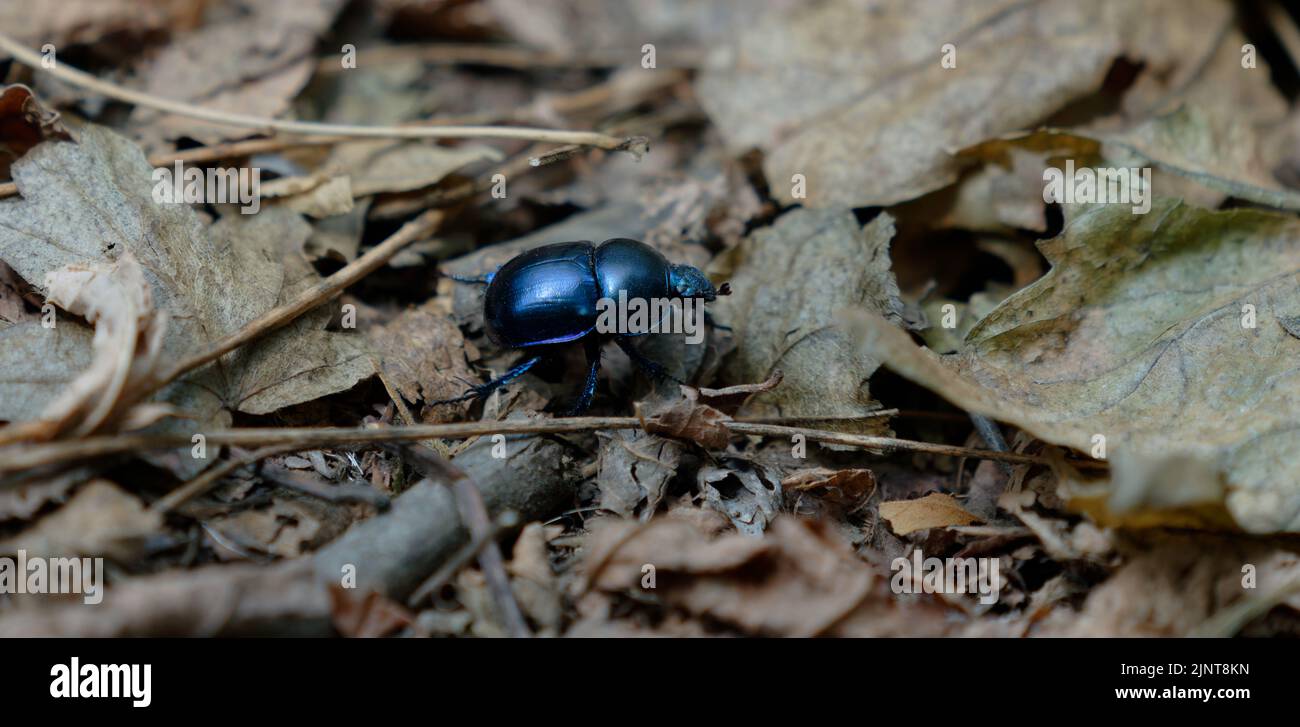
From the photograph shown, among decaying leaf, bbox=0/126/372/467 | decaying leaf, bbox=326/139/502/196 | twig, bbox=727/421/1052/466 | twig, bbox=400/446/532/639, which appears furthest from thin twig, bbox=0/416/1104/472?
decaying leaf, bbox=326/139/502/196

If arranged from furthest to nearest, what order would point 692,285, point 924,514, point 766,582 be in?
point 692,285 → point 924,514 → point 766,582

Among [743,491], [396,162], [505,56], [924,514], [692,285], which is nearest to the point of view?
[924,514]

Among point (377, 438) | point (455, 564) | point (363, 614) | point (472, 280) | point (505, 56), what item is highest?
point (505, 56)

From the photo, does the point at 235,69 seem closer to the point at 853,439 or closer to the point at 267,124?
the point at 267,124

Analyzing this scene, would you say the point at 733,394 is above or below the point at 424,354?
below

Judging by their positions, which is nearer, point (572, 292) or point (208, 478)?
point (208, 478)

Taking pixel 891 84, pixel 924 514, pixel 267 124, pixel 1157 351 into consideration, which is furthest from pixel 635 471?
pixel 891 84
